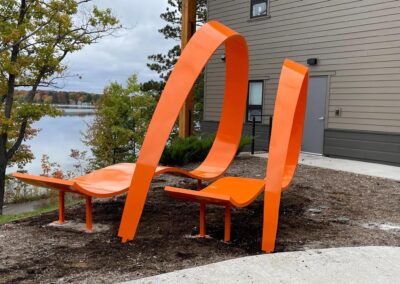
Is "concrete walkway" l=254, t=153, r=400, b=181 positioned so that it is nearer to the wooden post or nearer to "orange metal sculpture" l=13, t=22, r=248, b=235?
the wooden post

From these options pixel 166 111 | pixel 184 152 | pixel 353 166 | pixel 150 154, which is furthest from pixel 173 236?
pixel 353 166

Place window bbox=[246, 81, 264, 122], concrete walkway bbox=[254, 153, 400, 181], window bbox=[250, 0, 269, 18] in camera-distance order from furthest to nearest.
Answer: window bbox=[246, 81, 264, 122]
window bbox=[250, 0, 269, 18]
concrete walkway bbox=[254, 153, 400, 181]

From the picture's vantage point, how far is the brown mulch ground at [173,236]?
13.0 feet

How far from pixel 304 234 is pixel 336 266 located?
1.12m

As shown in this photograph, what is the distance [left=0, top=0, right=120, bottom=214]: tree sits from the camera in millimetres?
11922

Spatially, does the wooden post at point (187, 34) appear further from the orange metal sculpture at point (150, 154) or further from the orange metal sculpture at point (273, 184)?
the orange metal sculpture at point (273, 184)

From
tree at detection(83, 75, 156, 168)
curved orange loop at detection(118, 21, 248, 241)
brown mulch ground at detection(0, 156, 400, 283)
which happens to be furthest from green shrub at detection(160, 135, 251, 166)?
tree at detection(83, 75, 156, 168)

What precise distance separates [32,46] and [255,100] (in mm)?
7774

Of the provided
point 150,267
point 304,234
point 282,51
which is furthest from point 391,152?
point 150,267

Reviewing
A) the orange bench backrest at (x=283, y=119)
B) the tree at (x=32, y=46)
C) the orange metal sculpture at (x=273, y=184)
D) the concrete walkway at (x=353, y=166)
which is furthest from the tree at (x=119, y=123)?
the orange bench backrest at (x=283, y=119)

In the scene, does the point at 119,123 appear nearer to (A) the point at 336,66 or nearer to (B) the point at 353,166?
(A) the point at 336,66

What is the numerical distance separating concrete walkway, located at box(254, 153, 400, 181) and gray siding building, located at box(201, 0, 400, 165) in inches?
18.2

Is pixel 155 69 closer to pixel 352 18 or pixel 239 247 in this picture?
pixel 352 18

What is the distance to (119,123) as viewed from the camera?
1970 cm
